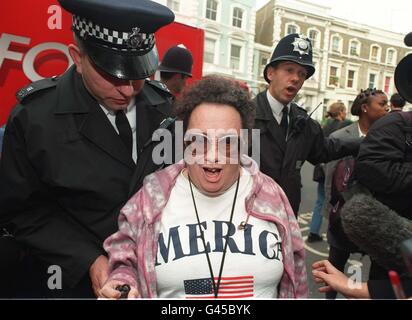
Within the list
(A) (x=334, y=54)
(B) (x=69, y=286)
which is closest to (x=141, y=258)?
(B) (x=69, y=286)

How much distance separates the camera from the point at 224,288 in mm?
997

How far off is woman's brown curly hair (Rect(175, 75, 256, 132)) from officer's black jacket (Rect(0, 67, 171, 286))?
0.20 metres

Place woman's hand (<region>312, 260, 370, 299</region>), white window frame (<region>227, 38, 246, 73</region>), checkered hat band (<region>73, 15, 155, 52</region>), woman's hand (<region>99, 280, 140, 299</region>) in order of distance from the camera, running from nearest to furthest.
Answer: woman's hand (<region>99, 280, 140, 299</region>) < woman's hand (<region>312, 260, 370, 299</region>) < checkered hat band (<region>73, 15, 155, 52</region>) < white window frame (<region>227, 38, 246, 73</region>)

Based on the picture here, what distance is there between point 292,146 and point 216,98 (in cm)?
80

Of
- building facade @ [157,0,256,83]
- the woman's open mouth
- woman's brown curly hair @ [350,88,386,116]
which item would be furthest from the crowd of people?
woman's brown curly hair @ [350,88,386,116]

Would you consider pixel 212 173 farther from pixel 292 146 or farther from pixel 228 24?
pixel 228 24

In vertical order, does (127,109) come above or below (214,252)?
above

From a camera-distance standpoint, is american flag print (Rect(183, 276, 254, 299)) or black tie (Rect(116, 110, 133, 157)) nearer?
american flag print (Rect(183, 276, 254, 299))

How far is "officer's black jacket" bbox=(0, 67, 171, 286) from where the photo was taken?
110cm

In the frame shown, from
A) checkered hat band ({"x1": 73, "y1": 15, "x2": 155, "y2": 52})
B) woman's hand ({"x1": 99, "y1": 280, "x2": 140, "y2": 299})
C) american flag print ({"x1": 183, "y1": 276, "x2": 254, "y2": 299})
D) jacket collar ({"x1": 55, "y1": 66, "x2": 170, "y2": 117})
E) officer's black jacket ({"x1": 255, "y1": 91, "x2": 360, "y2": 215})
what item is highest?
checkered hat band ({"x1": 73, "y1": 15, "x2": 155, "y2": 52})

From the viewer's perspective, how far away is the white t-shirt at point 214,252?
99cm

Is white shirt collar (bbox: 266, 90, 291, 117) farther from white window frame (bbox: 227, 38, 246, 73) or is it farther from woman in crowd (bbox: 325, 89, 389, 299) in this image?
woman in crowd (bbox: 325, 89, 389, 299)

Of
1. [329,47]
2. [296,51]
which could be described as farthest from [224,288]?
[329,47]
